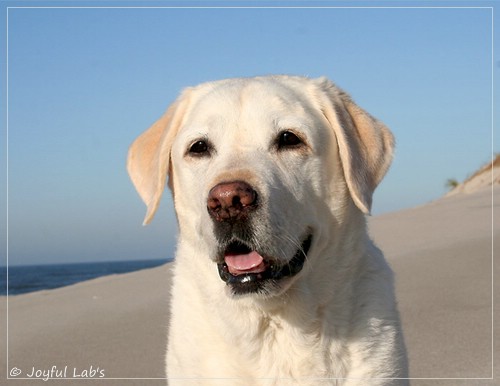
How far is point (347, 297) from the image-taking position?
4.05 m

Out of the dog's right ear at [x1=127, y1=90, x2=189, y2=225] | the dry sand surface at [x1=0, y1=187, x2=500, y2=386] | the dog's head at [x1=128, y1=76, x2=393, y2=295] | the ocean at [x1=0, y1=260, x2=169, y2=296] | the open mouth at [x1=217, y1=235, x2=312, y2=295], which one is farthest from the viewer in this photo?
the ocean at [x1=0, y1=260, x2=169, y2=296]

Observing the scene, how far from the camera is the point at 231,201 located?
354 centimetres

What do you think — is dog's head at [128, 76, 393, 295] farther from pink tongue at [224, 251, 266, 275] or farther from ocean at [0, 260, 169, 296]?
ocean at [0, 260, 169, 296]

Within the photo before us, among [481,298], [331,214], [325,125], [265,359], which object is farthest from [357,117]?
[481,298]

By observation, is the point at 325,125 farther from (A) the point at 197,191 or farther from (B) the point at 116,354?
(B) the point at 116,354

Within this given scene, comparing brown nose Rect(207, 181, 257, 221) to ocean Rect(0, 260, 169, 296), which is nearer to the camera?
brown nose Rect(207, 181, 257, 221)

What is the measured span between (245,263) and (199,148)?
712mm

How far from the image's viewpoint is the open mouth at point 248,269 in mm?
3756

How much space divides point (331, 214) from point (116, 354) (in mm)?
3489

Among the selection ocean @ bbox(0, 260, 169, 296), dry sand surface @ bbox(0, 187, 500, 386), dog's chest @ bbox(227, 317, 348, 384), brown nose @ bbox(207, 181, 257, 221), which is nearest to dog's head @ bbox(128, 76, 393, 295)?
brown nose @ bbox(207, 181, 257, 221)

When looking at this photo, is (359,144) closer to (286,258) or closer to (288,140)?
(288,140)

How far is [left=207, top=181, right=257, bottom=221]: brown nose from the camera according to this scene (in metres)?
3.49

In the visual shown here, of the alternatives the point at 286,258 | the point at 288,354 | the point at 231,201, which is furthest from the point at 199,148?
the point at 288,354

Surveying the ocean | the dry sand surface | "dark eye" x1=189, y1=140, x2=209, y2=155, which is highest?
"dark eye" x1=189, y1=140, x2=209, y2=155
